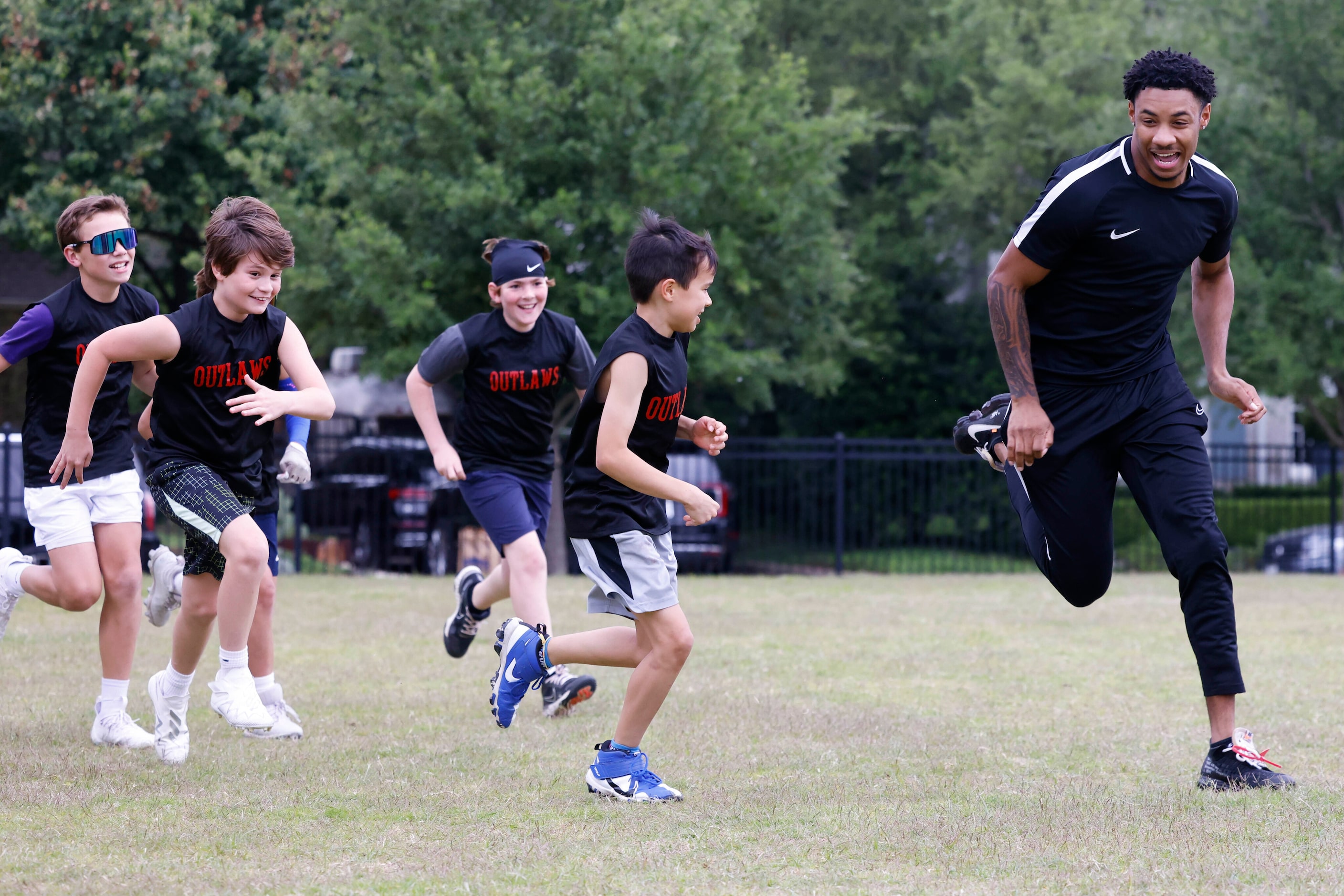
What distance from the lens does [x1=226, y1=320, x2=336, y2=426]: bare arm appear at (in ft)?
16.1

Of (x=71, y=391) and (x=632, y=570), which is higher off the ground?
(x=71, y=391)

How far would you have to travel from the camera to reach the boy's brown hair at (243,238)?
515 centimetres

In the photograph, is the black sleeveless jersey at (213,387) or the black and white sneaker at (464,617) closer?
the black sleeveless jersey at (213,387)

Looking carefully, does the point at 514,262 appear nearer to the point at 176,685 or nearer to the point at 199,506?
the point at 199,506

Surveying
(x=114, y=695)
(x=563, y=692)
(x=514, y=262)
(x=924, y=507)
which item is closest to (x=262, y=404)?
(x=114, y=695)

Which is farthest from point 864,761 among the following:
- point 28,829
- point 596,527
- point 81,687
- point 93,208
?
point 81,687

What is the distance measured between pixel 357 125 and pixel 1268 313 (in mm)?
11220

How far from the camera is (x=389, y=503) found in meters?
16.2

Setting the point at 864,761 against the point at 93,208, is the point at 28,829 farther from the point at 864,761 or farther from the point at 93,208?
the point at 864,761

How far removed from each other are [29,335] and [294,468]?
3.59ft

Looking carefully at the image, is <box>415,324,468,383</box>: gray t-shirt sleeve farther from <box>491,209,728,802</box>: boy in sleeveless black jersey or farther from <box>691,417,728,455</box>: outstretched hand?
<box>691,417,728,455</box>: outstretched hand

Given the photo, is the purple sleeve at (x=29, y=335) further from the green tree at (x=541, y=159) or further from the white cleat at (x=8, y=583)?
the green tree at (x=541, y=159)

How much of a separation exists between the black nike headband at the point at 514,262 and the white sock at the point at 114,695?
2.41 m

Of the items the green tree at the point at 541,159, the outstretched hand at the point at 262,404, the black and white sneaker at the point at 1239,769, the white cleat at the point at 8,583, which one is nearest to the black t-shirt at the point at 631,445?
the outstretched hand at the point at 262,404
